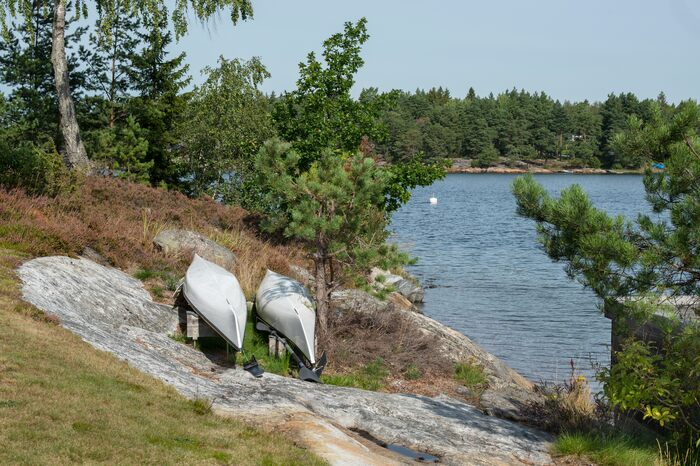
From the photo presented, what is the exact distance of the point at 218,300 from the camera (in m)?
15.3

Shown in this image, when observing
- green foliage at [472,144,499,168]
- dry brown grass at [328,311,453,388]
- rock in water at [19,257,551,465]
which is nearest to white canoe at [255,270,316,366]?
dry brown grass at [328,311,453,388]

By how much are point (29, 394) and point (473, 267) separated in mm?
34769

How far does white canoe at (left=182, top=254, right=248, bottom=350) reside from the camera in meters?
14.8

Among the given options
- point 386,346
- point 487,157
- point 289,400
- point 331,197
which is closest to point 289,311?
point 386,346

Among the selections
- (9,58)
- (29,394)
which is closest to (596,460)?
(29,394)

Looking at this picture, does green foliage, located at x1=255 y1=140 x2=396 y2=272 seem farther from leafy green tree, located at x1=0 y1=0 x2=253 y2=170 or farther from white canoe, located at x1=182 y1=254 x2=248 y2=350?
leafy green tree, located at x1=0 y1=0 x2=253 y2=170

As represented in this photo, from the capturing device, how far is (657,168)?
10.7 meters

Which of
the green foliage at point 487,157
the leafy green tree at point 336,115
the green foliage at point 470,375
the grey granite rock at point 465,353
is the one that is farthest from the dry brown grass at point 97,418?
the green foliage at point 487,157

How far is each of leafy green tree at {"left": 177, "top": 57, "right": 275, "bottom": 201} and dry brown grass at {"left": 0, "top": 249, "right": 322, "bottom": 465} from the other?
19.8 m

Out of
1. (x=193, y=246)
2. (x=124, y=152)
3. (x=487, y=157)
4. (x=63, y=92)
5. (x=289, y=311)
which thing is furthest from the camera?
(x=487, y=157)

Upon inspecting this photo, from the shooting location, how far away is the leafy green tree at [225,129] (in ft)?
103

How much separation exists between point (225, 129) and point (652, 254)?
24146 mm

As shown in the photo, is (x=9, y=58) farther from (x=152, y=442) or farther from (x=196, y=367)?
(x=152, y=442)

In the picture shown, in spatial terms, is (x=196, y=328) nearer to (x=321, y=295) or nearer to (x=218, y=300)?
(x=218, y=300)
